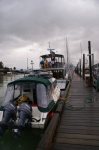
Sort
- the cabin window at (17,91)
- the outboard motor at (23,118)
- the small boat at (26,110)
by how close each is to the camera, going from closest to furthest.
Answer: the outboard motor at (23,118) < the small boat at (26,110) < the cabin window at (17,91)

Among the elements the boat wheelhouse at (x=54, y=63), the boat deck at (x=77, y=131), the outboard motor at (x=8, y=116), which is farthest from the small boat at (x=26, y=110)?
the boat wheelhouse at (x=54, y=63)

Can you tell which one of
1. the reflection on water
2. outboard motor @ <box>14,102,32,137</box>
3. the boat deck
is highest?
outboard motor @ <box>14,102,32,137</box>

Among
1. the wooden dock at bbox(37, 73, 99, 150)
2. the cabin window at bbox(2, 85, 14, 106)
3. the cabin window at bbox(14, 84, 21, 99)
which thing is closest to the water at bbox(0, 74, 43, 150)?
the wooden dock at bbox(37, 73, 99, 150)

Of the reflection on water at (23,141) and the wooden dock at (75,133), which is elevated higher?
the wooden dock at (75,133)

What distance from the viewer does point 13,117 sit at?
6.30 meters

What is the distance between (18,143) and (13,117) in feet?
2.86

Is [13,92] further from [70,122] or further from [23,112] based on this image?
[70,122]

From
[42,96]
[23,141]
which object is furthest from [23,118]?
[42,96]

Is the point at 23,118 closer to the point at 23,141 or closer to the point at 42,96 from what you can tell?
the point at 23,141

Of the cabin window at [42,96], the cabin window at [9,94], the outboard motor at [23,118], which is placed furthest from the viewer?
the cabin window at [9,94]

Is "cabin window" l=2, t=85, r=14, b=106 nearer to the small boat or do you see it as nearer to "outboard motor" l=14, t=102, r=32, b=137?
the small boat

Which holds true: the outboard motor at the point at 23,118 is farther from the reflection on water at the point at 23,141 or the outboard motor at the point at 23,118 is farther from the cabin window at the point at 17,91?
the cabin window at the point at 17,91

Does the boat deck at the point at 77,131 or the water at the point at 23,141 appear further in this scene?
the water at the point at 23,141

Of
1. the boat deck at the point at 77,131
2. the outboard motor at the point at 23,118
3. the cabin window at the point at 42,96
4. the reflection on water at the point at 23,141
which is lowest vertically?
the reflection on water at the point at 23,141
